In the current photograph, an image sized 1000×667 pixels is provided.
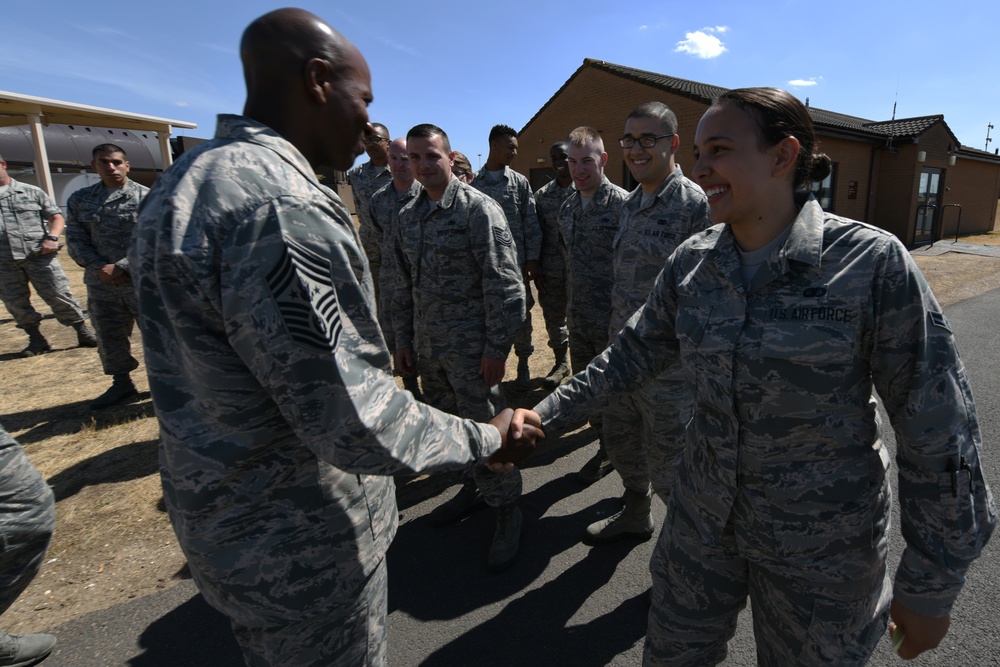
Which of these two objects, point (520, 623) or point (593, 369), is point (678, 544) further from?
point (520, 623)

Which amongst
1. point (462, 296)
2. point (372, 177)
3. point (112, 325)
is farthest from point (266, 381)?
point (372, 177)

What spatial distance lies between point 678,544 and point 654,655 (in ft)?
1.29

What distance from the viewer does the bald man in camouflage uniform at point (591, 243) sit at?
422cm

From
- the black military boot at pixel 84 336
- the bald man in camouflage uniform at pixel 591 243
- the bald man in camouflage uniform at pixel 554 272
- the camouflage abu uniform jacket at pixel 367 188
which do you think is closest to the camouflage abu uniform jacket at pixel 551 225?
the bald man in camouflage uniform at pixel 554 272

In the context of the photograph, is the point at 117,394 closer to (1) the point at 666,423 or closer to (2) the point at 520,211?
(2) the point at 520,211

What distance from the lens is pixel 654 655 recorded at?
1.82 meters

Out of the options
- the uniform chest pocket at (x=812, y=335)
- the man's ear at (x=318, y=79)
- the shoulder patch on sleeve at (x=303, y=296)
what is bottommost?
the uniform chest pocket at (x=812, y=335)

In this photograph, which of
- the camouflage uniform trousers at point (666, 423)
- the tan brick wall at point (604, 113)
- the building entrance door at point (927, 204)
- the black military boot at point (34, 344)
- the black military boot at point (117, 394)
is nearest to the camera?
the camouflage uniform trousers at point (666, 423)

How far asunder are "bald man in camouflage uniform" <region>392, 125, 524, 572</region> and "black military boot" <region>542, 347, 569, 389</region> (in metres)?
2.37

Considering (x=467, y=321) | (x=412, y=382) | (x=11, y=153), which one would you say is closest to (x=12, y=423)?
(x=412, y=382)

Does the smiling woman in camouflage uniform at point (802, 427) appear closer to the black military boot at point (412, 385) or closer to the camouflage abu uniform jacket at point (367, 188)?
the black military boot at point (412, 385)

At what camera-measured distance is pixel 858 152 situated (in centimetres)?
1823

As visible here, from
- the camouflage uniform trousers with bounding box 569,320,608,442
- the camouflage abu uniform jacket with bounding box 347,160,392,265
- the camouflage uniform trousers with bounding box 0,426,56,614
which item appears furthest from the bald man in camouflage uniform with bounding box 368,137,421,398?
the camouflage uniform trousers with bounding box 0,426,56,614

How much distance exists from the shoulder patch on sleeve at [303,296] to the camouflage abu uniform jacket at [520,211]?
492 cm
